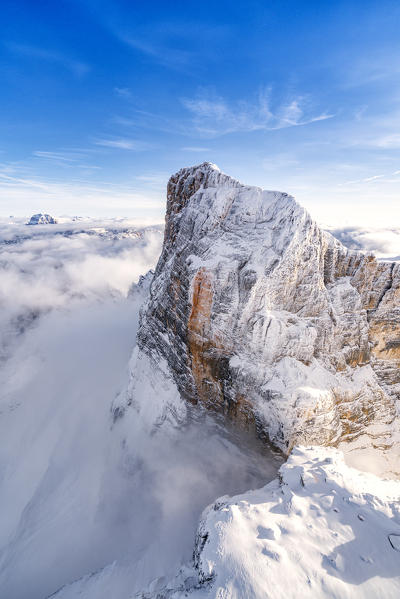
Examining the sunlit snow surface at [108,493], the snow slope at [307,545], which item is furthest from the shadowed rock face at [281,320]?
the snow slope at [307,545]

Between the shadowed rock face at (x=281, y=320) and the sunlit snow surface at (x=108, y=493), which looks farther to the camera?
the sunlit snow surface at (x=108, y=493)

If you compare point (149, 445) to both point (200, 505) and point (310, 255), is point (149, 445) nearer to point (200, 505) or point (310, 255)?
point (200, 505)

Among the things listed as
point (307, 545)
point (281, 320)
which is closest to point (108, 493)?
point (307, 545)

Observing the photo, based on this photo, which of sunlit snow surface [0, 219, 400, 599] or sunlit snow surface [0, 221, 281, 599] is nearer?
sunlit snow surface [0, 219, 400, 599]

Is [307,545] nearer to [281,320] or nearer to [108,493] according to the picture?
[281,320]

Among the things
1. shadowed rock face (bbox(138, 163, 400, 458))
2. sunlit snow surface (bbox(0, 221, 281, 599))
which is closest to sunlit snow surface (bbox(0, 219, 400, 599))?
sunlit snow surface (bbox(0, 221, 281, 599))

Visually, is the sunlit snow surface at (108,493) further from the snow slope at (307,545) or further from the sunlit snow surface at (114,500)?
the snow slope at (307,545)

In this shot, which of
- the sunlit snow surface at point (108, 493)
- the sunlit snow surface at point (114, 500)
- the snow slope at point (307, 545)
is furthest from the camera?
the sunlit snow surface at point (108, 493)

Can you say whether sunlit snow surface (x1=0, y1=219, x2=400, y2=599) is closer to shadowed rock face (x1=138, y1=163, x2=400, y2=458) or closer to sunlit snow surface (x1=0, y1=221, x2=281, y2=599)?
sunlit snow surface (x1=0, y1=221, x2=281, y2=599)

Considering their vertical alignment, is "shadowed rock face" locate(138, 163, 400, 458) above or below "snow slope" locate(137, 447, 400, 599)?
above
